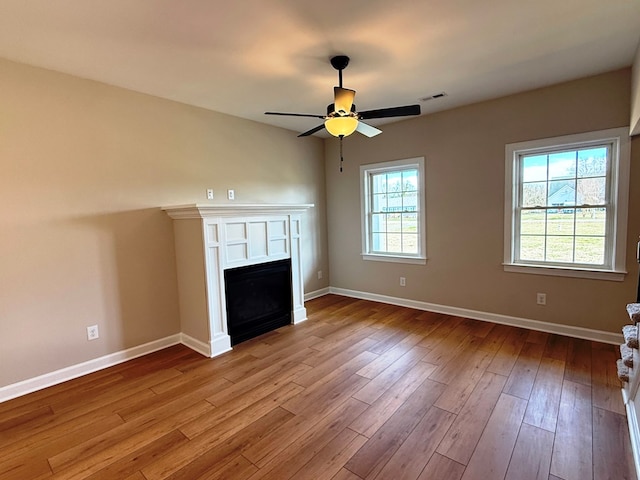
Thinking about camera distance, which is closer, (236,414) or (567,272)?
(236,414)

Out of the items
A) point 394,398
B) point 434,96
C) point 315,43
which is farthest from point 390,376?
point 434,96

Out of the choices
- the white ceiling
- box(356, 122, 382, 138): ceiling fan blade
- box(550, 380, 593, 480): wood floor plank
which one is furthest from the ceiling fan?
box(550, 380, 593, 480): wood floor plank

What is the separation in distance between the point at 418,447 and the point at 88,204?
325cm

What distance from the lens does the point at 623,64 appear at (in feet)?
9.23

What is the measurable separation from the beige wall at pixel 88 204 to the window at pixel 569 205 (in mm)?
3455

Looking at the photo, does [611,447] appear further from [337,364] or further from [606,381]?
[337,364]

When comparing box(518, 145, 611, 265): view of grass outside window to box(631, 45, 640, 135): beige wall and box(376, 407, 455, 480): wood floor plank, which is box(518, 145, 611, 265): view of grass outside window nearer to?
box(631, 45, 640, 135): beige wall

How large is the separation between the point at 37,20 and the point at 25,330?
2279 millimetres

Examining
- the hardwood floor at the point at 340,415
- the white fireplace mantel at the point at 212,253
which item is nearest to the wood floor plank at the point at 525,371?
the hardwood floor at the point at 340,415

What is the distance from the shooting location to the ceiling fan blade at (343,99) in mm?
2367

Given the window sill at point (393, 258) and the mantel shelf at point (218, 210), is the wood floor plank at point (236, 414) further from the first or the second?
the window sill at point (393, 258)

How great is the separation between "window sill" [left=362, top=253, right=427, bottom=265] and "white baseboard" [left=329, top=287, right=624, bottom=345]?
0.55 meters

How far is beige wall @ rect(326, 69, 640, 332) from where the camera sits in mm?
3057

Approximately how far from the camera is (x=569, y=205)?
329 centimetres
